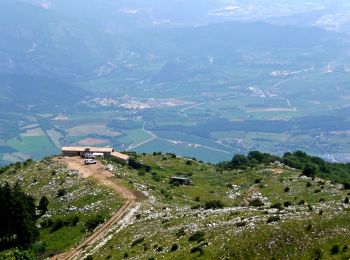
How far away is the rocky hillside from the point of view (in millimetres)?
49531

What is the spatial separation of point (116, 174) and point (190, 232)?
3558 centimetres

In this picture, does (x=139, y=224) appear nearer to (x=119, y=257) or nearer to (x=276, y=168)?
(x=119, y=257)

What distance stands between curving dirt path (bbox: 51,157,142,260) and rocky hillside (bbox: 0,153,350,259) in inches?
51.2

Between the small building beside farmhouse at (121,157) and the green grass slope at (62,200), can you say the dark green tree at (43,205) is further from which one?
the small building beside farmhouse at (121,157)

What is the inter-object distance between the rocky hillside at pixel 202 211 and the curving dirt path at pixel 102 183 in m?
1.30

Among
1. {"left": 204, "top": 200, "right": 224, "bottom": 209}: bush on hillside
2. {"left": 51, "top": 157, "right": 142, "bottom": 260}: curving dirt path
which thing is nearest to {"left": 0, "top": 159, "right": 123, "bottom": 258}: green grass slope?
{"left": 51, "top": 157, "right": 142, "bottom": 260}: curving dirt path

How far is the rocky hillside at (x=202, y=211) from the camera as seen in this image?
49.5 m

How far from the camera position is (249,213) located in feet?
199

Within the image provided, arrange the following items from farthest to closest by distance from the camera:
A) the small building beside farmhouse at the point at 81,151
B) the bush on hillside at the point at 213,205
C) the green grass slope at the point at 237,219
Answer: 1. the small building beside farmhouse at the point at 81,151
2. the bush on hillside at the point at 213,205
3. the green grass slope at the point at 237,219

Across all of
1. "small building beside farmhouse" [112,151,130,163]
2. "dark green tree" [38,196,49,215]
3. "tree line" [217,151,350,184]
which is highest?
"small building beside farmhouse" [112,151,130,163]

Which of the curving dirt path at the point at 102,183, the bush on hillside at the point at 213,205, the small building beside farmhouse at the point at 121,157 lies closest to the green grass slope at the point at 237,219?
the bush on hillside at the point at 213,205

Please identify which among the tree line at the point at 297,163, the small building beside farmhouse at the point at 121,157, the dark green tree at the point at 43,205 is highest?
the small building beside farmhouse at the point at 121,157

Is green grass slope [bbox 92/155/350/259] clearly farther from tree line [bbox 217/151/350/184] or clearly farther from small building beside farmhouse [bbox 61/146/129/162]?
tree line [bbox 217/151/350/184]

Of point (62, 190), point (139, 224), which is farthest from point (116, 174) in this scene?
point (139, 224)
